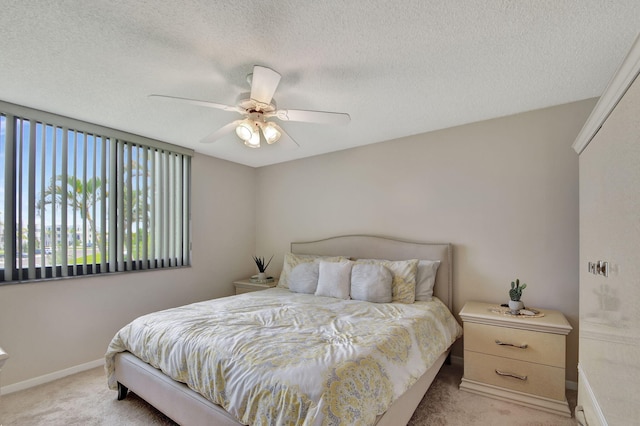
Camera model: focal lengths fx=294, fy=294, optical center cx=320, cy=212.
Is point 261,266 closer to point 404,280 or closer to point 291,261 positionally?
point 291,261

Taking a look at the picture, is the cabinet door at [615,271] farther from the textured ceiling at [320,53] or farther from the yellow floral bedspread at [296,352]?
the yellow floral bedspread at [296,352]

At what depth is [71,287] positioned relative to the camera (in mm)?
2789

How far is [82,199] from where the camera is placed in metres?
2.87

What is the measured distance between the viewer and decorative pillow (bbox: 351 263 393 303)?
277 centimetres

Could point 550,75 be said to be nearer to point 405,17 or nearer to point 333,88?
point 405,17

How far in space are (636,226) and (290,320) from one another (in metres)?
1.94

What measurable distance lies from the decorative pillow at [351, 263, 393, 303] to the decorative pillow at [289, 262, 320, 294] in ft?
1.64

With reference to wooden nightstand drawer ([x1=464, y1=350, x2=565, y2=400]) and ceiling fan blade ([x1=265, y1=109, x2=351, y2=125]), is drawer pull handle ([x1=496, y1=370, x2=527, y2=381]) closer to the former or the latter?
wooden nightstand drawer ([x1=464, y1=350, x2=565, y2=400])

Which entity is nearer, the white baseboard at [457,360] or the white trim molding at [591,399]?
the white trim molding at [591,399]

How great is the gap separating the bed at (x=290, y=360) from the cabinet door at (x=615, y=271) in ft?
2.89

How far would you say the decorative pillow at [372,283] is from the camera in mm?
2770

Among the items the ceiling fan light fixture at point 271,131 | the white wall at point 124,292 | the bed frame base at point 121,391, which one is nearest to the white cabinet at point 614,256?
the ceiling fan light fixture at point 271,131

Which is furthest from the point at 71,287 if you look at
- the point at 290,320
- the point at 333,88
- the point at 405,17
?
the point at 405,17

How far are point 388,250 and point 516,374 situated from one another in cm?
153
